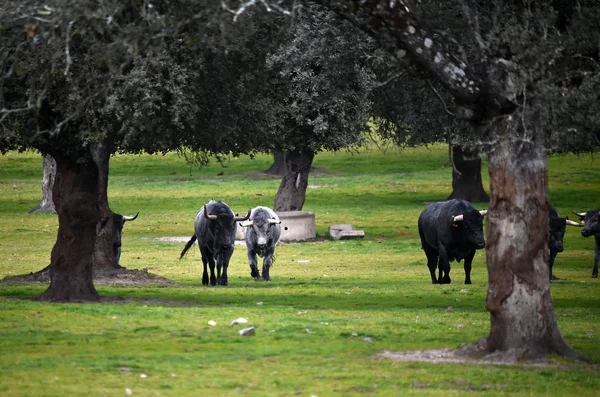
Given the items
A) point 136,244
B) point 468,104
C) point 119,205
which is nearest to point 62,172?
point 468,104

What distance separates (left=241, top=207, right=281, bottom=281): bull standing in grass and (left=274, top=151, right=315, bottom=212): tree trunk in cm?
1727

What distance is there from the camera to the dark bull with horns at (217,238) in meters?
31.4

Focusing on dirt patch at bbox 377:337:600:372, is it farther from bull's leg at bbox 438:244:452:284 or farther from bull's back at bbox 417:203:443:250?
bull's back at bbox 417:203:443:250

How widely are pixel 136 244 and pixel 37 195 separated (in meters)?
25.3

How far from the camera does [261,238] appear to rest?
3300cm

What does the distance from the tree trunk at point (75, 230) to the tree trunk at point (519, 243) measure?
10305 mm

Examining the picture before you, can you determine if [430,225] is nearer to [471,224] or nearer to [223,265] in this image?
[471,224]

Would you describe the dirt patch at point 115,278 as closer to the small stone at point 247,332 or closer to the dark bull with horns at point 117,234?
the dark bull with horns at point 117,234

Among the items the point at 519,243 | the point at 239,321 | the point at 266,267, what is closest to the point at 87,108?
the point at 239,321

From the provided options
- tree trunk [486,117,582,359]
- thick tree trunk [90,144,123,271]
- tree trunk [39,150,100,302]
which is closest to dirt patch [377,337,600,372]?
tree trunk [486,117,582,359]

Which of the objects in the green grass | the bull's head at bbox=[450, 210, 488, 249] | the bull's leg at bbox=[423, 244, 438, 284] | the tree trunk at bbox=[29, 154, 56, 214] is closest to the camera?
the green grass

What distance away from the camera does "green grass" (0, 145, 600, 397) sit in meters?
15.1

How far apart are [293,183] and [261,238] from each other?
18.7m

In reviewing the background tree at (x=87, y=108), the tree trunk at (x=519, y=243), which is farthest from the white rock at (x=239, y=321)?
the tree trunk at (x=519, y=243)
